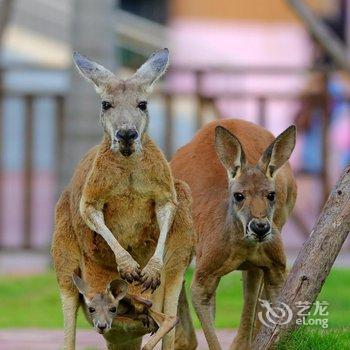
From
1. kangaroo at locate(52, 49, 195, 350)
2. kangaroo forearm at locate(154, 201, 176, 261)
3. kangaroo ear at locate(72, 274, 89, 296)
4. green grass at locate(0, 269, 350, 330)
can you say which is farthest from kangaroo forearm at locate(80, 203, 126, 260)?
green grass at locate(0, 269, 350, 330)

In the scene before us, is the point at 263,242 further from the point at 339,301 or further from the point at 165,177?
the point at 339,301

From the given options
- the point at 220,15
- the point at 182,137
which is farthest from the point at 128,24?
the point at 182,137

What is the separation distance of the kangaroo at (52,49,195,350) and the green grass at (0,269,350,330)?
4.89 feet

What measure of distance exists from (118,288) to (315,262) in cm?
85

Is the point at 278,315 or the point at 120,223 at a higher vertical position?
the point at 120,223

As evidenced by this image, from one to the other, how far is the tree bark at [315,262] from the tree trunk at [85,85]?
6.94 m

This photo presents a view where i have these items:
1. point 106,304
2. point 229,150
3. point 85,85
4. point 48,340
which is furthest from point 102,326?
point 85,85

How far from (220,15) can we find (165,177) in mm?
15764

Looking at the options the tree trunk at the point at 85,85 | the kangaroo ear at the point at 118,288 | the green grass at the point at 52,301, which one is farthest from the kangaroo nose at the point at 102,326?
the tree trunk at the point at 85,85

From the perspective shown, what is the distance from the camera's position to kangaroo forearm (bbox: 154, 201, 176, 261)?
587 centimetres

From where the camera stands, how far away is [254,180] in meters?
6.55

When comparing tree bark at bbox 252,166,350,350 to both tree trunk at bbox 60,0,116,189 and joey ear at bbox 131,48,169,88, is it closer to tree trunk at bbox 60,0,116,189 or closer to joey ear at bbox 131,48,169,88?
joey ear at bbox 131,48,169,88

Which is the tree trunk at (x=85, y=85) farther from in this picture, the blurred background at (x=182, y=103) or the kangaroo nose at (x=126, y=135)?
the kangaroo nose at (x=126, y=135)

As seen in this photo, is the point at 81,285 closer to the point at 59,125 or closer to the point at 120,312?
the point at 120,312
